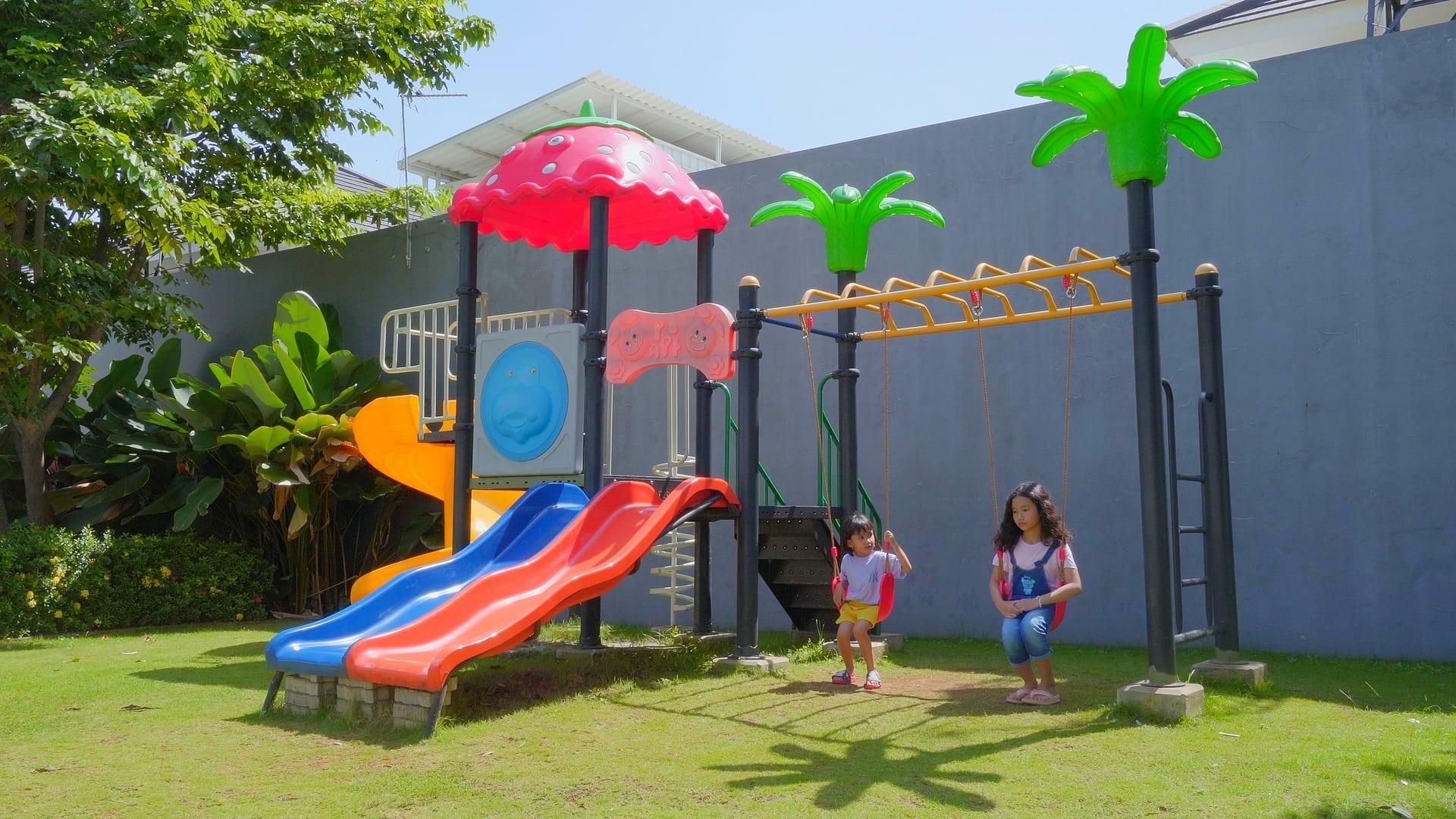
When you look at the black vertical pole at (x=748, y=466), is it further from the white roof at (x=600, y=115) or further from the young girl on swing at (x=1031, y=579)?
the white roof at (x=600, y=115)

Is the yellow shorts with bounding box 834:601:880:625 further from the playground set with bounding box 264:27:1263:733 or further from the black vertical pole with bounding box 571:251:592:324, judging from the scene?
the black vertical pole with bounding box 571:251:592:324

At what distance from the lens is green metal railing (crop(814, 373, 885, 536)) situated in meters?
8.54

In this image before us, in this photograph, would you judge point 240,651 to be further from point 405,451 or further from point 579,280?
point 579,280

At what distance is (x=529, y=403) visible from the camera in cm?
838

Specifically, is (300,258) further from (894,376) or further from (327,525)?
(894,376)

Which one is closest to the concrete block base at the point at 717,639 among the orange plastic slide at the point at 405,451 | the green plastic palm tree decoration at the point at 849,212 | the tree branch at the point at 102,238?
the orange plastic slide at the point at 405,451

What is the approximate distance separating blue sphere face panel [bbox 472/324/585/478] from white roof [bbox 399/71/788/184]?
10.8 meters

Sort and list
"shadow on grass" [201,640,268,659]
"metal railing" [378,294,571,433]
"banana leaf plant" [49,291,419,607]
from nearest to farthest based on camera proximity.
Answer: "shadow on grass" [201,640,268,659] → "metal railing" [378,294,571,433] → "banana leaf plant" [49,291,419,607]

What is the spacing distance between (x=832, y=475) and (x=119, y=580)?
718cm

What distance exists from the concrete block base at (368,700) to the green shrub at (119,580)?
6233 mm

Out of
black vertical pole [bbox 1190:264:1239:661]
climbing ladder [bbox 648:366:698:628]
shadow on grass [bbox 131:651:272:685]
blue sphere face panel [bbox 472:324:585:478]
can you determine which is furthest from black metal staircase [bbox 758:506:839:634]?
shadow on grass [bbox 131:651:272:685]

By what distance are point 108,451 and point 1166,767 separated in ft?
39.0

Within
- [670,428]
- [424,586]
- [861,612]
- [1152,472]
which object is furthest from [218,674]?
[1152,472]

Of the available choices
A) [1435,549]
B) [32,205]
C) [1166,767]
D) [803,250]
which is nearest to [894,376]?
[803,250]
